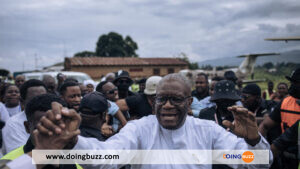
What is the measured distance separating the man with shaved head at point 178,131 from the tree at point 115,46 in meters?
47.1

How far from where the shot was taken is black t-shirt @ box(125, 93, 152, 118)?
4.12 metres

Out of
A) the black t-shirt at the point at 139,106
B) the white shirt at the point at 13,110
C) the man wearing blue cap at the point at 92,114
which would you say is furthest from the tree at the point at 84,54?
the man wearing blue cap at the point at 92,114

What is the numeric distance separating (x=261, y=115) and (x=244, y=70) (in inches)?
1125

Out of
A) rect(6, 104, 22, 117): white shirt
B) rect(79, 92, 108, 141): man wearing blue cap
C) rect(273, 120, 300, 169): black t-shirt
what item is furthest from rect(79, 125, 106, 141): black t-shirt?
rect(6, 104, 22, 117): white shirt

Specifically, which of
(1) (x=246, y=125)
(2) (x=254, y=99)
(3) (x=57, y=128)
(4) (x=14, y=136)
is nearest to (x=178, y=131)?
(1) (x=246, y=125)

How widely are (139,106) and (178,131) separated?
7.34ft

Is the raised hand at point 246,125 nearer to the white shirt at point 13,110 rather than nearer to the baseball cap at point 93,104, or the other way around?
the baseball cap at point 93,104

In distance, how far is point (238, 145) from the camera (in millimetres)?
1865

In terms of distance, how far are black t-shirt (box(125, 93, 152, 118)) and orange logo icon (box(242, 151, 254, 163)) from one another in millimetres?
2363

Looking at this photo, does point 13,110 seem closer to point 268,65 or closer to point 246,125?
point 246,125

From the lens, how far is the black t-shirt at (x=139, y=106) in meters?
4.12

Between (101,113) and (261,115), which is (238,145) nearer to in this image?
(101,113)

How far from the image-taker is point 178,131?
1977 millimetres

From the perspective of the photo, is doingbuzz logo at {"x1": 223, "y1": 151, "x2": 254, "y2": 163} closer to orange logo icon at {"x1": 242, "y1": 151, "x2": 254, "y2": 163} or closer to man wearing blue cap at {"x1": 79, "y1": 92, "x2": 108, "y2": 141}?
orange logo icon at {"x1": 242, "y1": 151, "x2": 254, "y2": 163}
